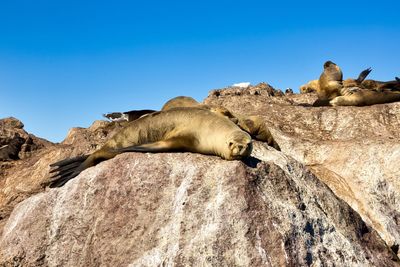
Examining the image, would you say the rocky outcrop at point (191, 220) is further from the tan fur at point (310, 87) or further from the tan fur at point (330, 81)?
the tan fur at point (310, 87)

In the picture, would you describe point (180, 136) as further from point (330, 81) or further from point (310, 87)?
point (310, 87)

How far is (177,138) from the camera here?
693cm

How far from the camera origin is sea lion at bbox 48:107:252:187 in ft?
21.0

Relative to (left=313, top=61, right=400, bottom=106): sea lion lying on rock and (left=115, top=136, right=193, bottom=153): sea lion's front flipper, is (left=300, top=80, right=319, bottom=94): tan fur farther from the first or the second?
(left=115, top=136, right=193, bottom=153): sea lion's front flipper

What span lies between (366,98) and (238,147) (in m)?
7.82

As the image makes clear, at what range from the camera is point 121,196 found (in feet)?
20.3

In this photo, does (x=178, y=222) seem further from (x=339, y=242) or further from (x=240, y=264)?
(x=339, y=242)

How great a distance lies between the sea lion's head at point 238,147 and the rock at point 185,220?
0.41ft

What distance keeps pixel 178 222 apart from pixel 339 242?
6.49ft

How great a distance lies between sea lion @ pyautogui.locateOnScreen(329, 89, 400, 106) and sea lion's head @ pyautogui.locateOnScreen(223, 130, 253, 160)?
7081 mm

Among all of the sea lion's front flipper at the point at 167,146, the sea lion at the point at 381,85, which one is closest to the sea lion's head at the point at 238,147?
the sea lion's front flipper at the point at 167,146

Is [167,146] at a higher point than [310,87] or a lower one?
lower

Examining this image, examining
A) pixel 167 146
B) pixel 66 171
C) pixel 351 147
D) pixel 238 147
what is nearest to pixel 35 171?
pixel 66 171

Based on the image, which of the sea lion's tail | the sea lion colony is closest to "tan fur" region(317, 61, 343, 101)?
the sea lion colony
